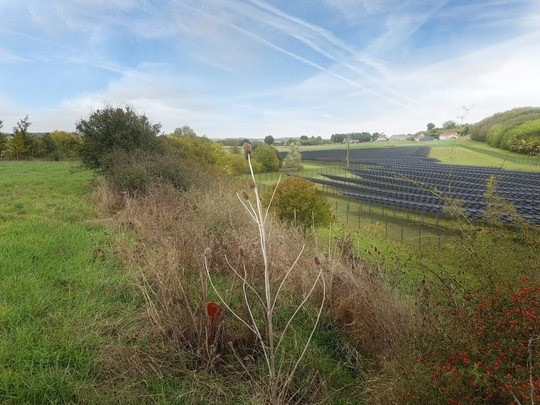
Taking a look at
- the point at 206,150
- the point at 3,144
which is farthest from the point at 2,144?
the point at 206,150

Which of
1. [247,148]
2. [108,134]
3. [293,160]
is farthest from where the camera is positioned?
[293,160]

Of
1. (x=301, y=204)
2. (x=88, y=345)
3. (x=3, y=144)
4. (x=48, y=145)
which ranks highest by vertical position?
(x=3, y=144)

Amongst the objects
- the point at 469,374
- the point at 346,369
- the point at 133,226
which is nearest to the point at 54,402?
the point at 346,369

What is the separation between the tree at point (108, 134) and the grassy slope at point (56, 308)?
321 inches

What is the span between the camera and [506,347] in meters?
1.96

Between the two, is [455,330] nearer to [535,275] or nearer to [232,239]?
[535,275]

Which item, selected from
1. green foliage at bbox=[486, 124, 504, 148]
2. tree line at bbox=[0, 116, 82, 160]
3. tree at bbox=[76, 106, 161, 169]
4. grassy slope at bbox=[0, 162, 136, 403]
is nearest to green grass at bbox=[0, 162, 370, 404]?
grassy slope at bbox=[0, 162, 136, 403]

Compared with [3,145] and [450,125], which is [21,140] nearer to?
[3,145]

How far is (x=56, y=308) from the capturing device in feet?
11.8

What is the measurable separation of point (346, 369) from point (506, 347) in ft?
5.45

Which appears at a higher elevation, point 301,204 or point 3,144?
point 3,144

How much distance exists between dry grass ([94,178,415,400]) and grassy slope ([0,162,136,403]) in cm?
43

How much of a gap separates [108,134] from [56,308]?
500 inches

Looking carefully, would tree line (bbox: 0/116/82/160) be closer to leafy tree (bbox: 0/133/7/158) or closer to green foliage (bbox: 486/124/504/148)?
leafy tree (bbox: 0/133/7/158)
